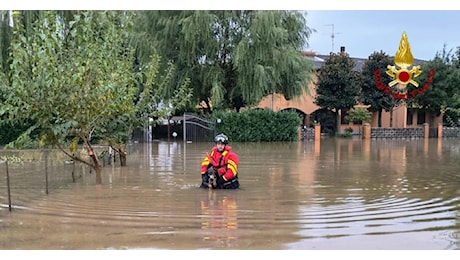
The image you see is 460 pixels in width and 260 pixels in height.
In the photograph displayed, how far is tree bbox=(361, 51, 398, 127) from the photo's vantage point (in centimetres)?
3309

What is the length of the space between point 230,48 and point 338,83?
1040 centimetres

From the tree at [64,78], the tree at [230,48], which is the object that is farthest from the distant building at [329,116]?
the tree at [64,78]

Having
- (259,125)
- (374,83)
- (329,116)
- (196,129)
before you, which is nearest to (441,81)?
(374,83)

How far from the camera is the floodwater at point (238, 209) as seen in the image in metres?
5.47

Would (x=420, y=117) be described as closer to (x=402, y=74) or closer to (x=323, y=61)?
(x=323, y=61)

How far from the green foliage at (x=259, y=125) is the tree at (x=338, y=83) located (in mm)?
6989

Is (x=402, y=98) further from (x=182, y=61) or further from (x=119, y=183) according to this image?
(x=119, y=183)

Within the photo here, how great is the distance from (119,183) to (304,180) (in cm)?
375

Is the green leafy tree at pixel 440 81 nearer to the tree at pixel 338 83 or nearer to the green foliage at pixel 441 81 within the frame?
the green foliage at pixel 441 81

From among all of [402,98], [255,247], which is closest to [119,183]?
[255,247]

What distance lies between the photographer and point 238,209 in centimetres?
745

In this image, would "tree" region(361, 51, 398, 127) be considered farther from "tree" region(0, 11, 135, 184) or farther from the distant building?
"tree" region(0, 11, 135, 184)

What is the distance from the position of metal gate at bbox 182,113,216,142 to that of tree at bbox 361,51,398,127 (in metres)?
12.5

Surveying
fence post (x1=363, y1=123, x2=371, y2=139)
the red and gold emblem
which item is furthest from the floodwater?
fence post (x1=363, y1=123, x2=371, y2=139)
